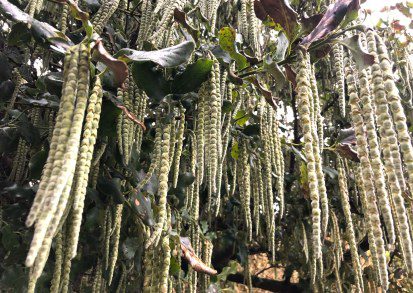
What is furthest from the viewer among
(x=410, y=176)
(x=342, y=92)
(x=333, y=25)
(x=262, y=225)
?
(x=262, y=225)

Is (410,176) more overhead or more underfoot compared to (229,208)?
more underfoot

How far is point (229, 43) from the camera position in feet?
4.15

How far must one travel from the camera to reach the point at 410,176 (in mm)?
692

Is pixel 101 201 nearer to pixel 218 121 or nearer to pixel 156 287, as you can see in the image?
pixel 156 287

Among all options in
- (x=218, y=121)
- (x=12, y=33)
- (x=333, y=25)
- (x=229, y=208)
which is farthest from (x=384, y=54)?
(x=229, y=208)

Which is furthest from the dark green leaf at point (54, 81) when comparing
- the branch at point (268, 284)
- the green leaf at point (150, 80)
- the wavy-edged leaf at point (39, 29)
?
the branch at point (268, 284)

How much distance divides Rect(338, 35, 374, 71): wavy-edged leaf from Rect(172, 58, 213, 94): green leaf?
0.35 meters

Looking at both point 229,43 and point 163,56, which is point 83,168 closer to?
point 163,56

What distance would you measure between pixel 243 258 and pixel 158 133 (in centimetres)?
151

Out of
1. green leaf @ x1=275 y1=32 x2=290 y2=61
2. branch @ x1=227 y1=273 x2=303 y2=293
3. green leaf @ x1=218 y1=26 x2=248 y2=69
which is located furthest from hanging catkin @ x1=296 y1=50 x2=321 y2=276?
branch @ x1=227 y1=273 x2=303 y2=293

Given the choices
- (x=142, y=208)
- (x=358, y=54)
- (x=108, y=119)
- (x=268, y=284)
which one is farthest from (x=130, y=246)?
(x=268, y=284)

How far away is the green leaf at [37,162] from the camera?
4.16 ft

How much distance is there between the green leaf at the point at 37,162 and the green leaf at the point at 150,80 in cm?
36

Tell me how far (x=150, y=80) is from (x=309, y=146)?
1.71 feet
